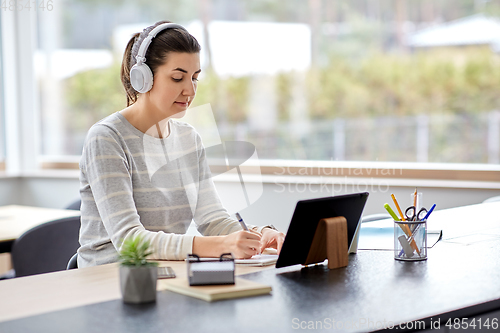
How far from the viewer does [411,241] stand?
1350 millimetres

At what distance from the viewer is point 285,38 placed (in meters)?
3.85

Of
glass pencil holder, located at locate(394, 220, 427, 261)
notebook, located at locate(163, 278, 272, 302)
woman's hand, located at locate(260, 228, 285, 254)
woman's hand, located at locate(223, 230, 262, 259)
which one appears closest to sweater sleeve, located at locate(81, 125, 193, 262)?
woman's hand, located at locate(223, 230, 262, 259)

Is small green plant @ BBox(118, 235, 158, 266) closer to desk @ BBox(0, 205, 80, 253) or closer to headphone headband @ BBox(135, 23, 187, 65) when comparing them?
headphone headband @ BBox(135, 23, 187, 65)

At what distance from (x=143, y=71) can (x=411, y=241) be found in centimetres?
86

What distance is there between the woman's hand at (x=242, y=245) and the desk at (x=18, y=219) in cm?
129

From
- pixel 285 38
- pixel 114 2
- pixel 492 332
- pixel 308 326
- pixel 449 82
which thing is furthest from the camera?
pixel 114 2

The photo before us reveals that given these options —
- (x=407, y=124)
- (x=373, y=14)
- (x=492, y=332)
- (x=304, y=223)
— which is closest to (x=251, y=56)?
(x=373, y=14)

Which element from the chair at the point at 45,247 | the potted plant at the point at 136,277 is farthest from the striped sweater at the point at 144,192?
the chair at the point at 45,247

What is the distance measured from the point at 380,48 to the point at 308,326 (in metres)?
2.95

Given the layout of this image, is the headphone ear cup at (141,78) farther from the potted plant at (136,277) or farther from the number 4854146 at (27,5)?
the number 4854146 at (27,5)

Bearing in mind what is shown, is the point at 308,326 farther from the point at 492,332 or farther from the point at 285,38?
the point at 285,38

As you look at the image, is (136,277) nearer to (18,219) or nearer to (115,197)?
(115,197)

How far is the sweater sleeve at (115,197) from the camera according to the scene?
4.64ft

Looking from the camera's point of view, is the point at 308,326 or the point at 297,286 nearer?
the point at 308,326
